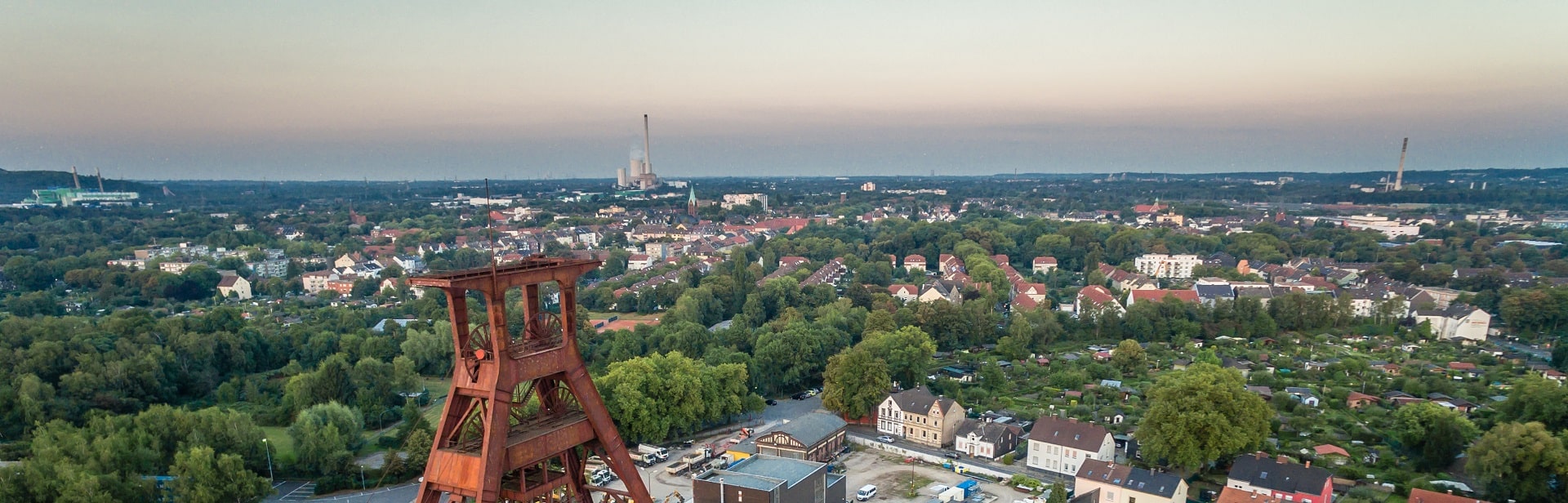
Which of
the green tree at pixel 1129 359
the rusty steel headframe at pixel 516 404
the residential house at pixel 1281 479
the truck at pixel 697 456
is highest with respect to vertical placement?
the rusty steel headframe at pixel 516 404

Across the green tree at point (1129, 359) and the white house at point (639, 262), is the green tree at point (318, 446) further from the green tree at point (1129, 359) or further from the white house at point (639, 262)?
the white house at point (639, 262)

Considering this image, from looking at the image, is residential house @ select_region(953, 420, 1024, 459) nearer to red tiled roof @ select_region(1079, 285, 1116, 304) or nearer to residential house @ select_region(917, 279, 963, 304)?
red tiled roof @ select_region(1079, 285, 1116, 304)

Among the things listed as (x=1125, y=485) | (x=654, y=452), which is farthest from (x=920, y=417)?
(x=654, y=452)

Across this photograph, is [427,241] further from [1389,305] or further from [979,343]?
[1389,305]

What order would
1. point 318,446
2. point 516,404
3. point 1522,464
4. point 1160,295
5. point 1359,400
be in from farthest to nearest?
point 1160,295 < point 1359,400 < point 318,446 < point 1522,464 < point 516,404

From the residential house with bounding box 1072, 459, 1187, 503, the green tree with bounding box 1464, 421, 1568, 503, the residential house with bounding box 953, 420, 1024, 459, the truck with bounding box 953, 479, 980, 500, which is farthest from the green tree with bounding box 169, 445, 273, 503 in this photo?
the green tree with bounding box 1464, 421, 1568, 503

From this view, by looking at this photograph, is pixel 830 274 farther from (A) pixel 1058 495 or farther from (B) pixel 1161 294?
(A) pixel 1058 495

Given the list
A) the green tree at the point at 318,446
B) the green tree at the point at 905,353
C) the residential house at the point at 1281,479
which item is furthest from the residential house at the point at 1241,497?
the green tree at the point at 318,446
